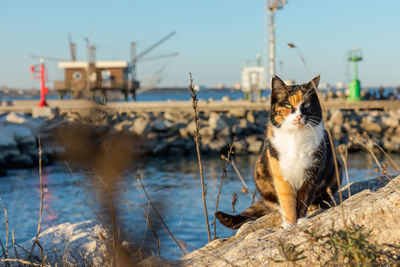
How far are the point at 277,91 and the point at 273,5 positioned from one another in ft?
107

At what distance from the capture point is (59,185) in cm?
1638

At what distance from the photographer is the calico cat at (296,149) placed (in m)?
3.32

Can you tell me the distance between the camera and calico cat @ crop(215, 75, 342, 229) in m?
3.32

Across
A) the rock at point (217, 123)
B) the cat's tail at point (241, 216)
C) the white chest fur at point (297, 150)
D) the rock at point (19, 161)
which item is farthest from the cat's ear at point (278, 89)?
the rock at point (217, 123)

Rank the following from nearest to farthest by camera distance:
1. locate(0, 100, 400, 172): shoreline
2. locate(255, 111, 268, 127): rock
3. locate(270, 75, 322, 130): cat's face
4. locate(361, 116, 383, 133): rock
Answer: locate(270, 75, 322, 130): cat's face, locate(0, 100, 400, 172): shoreline, locate(361, 116, 383, 133): rock, locate(255, 111, 268, 127): rock

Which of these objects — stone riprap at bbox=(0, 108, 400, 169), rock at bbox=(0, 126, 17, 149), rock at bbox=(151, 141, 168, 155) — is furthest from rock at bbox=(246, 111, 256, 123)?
rock at bbox=(0, 126, 17, 149)

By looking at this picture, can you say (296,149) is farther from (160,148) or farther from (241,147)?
(241,147)

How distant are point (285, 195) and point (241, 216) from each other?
28.1 inches

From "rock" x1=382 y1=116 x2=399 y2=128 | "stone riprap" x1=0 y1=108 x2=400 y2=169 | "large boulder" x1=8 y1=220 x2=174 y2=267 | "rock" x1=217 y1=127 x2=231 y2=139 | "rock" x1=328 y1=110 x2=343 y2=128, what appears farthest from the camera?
"rock" x1=328 y1=110 x2=343 y2=128

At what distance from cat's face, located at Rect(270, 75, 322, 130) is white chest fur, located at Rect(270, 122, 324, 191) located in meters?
0.05

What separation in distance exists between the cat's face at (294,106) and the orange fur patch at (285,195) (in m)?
0.32

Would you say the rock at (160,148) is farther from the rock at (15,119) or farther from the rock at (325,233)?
the rock at (325,233)

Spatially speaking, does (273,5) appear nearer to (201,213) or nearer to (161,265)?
(201,213)

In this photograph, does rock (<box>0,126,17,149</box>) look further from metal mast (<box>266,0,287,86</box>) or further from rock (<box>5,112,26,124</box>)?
metal mast (<box>266,0,287,86</box>)
